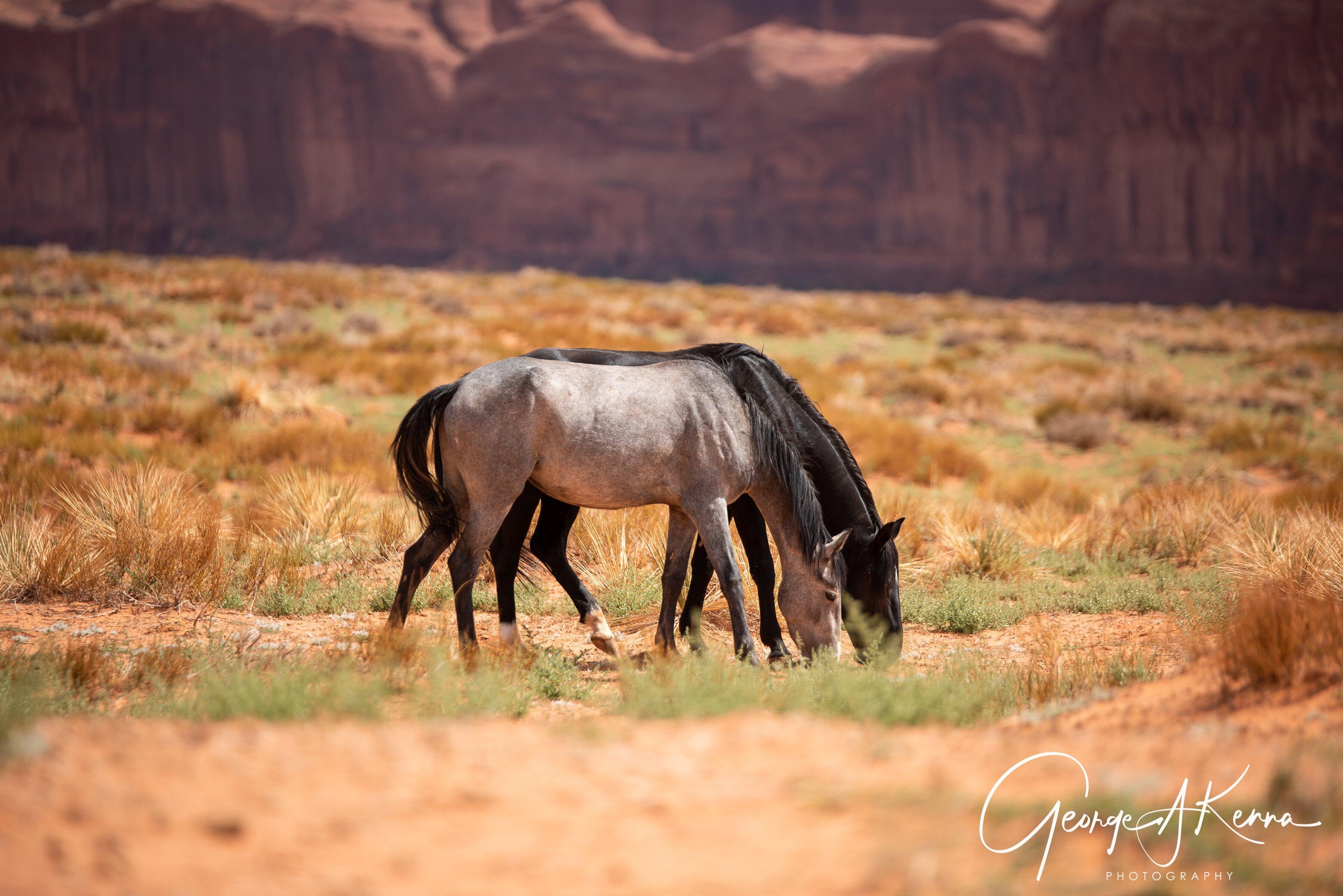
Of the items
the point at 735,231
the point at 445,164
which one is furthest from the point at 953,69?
the point at 445,164

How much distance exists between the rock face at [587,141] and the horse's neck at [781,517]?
54859 mm

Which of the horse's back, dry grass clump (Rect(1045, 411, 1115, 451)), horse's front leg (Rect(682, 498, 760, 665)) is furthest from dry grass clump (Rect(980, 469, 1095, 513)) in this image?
the horse's back

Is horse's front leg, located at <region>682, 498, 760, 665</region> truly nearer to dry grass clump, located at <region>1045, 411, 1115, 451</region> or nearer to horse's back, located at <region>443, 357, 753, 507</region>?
horse's back, located at <region>443, 357, 753, 507</region>

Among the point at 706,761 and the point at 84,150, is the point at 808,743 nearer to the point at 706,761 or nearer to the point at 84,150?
the point at 706,761

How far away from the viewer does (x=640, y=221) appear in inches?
2534

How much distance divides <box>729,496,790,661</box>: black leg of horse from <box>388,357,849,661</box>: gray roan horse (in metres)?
0.16

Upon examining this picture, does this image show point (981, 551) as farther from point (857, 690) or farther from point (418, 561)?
point (418, 561)

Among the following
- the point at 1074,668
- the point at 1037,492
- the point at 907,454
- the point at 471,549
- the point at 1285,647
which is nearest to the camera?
the point at 1285,647

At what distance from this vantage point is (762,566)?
19.1 ft

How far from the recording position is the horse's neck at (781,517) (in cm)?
552

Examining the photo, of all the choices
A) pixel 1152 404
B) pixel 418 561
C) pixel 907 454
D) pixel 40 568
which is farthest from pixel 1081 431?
pixel 40 568

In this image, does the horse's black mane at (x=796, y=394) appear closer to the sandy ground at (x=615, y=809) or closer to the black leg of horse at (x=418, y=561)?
the black leg of horse at (x=418, y=561)

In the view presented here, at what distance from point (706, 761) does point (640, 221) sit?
2509 inches

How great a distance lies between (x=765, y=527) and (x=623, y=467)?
Result: 124 cm
